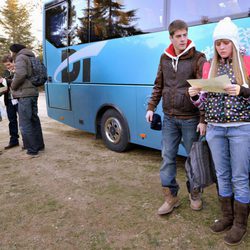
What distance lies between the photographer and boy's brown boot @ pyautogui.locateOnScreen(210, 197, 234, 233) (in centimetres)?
280

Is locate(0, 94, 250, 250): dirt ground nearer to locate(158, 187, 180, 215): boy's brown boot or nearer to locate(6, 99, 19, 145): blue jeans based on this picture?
locate(158, 187, 180, 215): boy's brown boot

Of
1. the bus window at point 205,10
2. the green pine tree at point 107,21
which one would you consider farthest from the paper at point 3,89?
the bus window at point 205,10

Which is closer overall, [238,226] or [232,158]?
[232,158]

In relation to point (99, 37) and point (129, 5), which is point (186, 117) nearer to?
point (129, 5)

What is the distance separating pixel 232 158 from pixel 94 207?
1651 millimetres

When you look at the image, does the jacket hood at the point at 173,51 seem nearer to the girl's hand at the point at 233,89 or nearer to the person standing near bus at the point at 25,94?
the girl's hand at the point at 233,89

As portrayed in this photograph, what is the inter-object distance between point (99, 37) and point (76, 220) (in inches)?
134

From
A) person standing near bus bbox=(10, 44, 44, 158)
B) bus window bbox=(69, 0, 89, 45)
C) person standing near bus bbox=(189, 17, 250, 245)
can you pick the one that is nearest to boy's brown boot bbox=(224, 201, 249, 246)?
person standing near bus bbox=(189, 17, 250, 245)

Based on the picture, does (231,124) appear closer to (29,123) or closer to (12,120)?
(29,123)

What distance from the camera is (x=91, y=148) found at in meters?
6.13

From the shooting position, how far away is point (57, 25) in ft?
22.1

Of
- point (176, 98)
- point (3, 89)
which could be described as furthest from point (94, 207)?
point (3, 89)

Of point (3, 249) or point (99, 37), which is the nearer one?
point (3, 249)

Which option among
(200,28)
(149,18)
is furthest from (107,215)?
(149,18)
